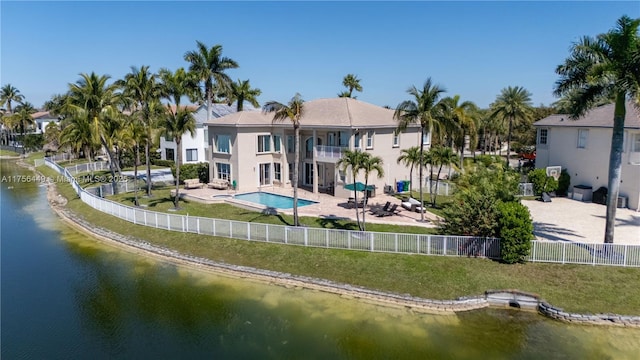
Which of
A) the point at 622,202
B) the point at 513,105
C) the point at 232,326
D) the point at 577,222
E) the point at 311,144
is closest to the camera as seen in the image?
the point at 232,326

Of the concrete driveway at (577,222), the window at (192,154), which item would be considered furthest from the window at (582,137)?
the window at (192,154)

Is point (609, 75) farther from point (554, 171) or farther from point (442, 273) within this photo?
point (554, 171)

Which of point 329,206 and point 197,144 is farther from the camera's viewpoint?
point 197,144

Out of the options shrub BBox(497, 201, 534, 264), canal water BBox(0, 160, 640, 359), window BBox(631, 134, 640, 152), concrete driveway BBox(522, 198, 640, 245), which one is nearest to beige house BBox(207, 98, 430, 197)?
concrete driveway BBox(522, 198, 640, 245)

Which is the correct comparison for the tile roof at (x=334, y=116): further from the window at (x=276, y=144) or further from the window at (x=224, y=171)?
the window at (x=224, y=171)

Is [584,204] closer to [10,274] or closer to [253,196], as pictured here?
[253,196]


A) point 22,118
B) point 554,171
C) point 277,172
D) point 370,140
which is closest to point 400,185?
point 370,140

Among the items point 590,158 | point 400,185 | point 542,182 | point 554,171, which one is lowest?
point 400,185
